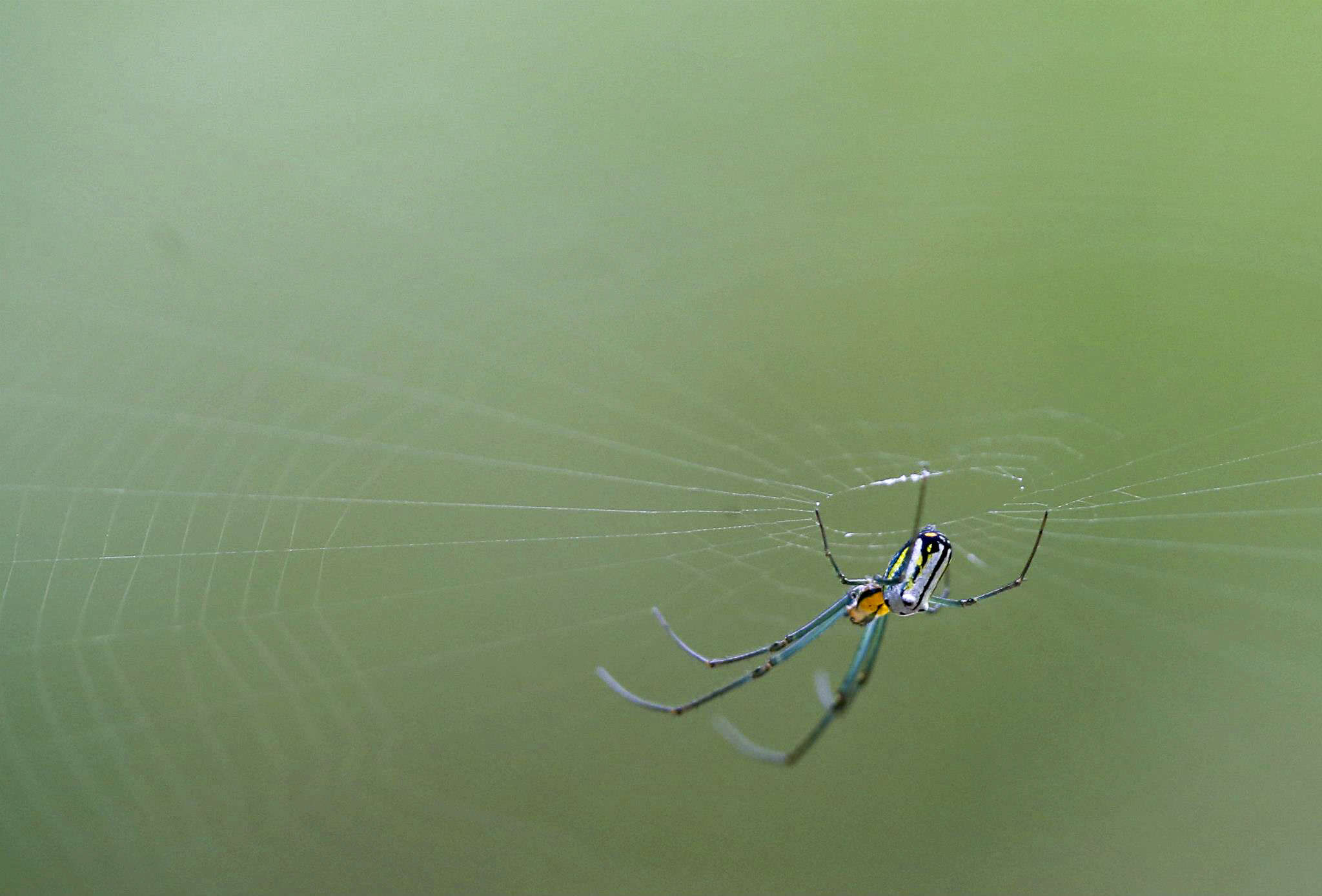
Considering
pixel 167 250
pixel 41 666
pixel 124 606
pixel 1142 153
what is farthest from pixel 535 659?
pixel 1142 153

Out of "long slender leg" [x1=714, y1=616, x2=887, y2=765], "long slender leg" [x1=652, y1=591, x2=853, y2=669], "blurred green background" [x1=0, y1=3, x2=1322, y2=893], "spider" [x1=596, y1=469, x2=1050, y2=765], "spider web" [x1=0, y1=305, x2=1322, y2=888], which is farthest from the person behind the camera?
"blurred green background" [x1=0, y1=3, x2=1322, y2=893]

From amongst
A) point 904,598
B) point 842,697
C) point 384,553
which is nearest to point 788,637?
point 842,697

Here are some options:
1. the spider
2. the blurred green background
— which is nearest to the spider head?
the spider

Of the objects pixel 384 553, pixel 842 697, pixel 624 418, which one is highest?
pixel 624 418

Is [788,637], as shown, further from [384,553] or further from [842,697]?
[384,553]

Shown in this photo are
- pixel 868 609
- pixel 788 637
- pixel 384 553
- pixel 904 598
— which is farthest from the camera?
pixel 384 553

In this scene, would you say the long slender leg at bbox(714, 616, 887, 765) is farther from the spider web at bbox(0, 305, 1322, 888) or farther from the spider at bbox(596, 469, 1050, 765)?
the spider web at bbox(0, 305, 1322, 888)

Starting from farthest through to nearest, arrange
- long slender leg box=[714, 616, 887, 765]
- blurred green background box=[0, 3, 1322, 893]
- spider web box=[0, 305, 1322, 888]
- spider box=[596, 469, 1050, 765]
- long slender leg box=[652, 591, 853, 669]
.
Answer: blurred green background box=[0, 3, 1322, 893], spider web box=[0, 305, 1322, 888], long slender leg box=[652, 591, 853, 669], long slender leg box=[714, 616, 887, 765], spider box=[596, 469, 1050, 765]
